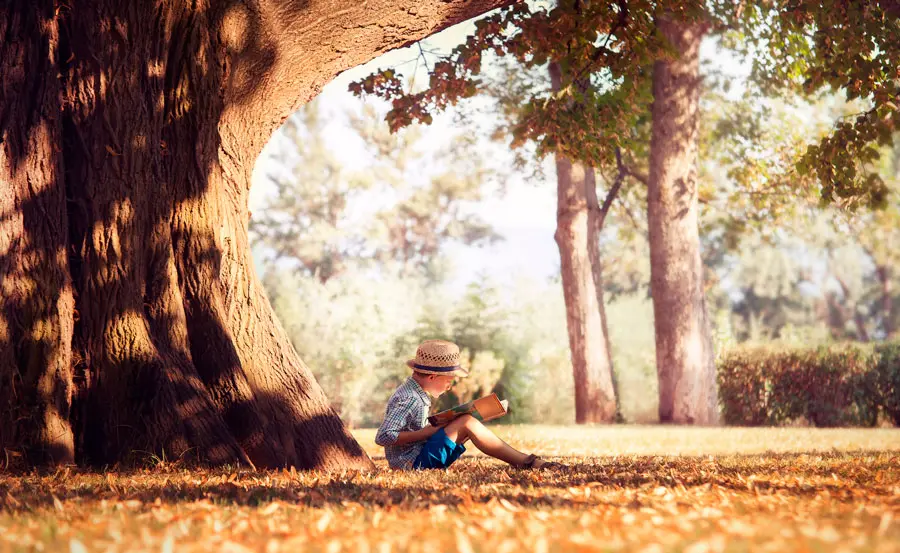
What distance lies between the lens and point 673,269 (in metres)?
20.5

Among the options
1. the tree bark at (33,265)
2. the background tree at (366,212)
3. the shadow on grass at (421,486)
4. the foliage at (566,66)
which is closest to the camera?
the shadow on grass at (421,486)

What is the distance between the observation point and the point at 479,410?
7270 mm

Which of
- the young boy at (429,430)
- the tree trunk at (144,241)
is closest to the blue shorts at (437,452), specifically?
the young boy at (429,430)

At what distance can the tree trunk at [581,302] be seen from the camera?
70.3 feet

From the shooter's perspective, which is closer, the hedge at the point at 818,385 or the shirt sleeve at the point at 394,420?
the shirt sleeve at the point at 394,420

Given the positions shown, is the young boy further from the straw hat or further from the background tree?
the background tree

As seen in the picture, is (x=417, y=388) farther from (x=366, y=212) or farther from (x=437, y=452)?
(x=366, y=212)

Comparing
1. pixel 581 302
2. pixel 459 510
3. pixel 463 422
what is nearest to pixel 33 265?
pixel 463 422

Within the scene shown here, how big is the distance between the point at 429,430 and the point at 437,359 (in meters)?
0.56

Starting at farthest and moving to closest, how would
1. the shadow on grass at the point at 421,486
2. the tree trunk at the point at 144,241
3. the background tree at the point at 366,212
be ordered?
the background tree at the point at 366,212 → the tree trunk at the point at 144,241 → the shadow on grass at the point at 421,486

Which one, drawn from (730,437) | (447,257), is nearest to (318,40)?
(730,437)

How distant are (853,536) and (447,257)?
172ft

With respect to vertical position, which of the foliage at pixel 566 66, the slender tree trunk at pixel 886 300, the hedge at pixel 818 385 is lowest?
the hedge at pixel 818 385

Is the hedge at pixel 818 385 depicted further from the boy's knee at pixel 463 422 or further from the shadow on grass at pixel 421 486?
the boy's knee at pixel 463 422
